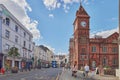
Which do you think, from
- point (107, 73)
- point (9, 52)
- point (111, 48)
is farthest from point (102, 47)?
point (107, 73)

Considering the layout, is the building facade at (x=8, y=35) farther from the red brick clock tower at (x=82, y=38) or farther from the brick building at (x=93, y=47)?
the brick building at (x=93, y=47)

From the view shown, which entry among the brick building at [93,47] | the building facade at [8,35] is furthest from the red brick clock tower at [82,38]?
the building facade at [8,35]

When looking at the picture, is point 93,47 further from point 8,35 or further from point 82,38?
point 8,35

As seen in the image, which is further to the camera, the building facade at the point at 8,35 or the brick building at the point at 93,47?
the brick building at the point at 93,47

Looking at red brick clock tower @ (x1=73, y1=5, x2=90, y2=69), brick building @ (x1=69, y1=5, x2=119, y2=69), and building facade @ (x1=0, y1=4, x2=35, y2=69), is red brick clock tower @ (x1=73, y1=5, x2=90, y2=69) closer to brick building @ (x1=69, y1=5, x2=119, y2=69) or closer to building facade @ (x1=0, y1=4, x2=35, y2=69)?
brick building @ (x1=69, y1=5, x2=119, y2=69)

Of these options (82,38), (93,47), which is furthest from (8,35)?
(93,47)

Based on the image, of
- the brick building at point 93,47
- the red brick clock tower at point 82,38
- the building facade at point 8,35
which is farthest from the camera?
the brick building at point 93,47

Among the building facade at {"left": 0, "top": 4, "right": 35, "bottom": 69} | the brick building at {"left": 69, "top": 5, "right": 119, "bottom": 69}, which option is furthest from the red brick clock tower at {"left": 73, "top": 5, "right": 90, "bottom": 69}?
the building facade at {"left": 0, "top": 4, "right": 35, "bottom": 69}

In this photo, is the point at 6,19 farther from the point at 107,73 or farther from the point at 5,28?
the point at 107,73

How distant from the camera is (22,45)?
291 feet

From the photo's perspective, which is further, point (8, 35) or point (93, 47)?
point (93, 47)

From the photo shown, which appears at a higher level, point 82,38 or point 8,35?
point 82,38

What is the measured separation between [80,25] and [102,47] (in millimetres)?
10525

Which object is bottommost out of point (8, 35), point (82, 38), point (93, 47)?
point (93, 47)
